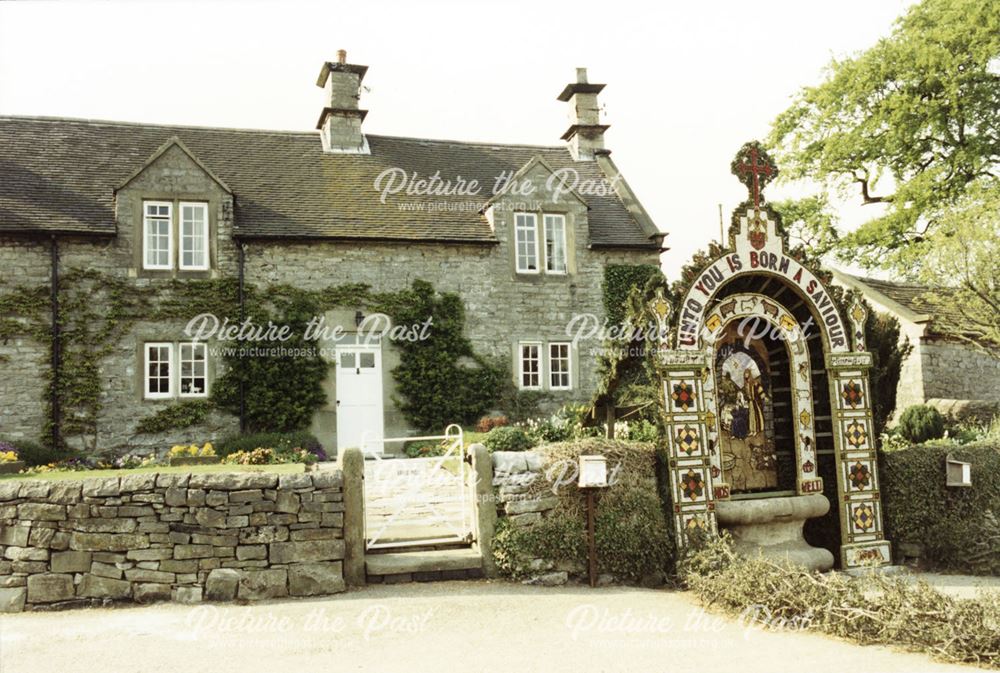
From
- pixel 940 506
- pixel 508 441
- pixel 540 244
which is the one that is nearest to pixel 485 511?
pixel 508 441

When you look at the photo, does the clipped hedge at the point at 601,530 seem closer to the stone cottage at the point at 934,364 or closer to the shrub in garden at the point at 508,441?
the shrub in garden at the point at 508,441

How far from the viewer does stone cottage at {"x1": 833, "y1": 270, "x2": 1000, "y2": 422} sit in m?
18.7

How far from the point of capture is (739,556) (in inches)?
356

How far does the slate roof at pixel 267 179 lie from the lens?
1750 centimetres

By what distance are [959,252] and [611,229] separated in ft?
25.3

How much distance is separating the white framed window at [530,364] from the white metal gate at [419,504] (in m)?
5.02

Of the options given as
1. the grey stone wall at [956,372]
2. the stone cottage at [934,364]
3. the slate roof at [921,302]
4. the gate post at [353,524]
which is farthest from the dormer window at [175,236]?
the grey stone wall at [956,372]

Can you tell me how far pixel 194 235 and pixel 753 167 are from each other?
12.2m

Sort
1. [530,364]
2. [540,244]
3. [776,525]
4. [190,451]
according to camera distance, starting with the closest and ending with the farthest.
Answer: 1. [776,525]
2. [190,451]
3. [530,364]
4. [540,244]

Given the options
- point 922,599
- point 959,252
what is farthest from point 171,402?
point 959,252

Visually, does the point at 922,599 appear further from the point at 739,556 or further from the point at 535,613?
the point at 535,613

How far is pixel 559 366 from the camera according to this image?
1938 cm

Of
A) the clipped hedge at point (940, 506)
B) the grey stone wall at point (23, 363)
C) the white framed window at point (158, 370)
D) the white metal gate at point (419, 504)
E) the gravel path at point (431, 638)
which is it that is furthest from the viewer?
the white framed window at point (158, 370)

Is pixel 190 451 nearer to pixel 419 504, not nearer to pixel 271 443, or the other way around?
pixel 271 443
